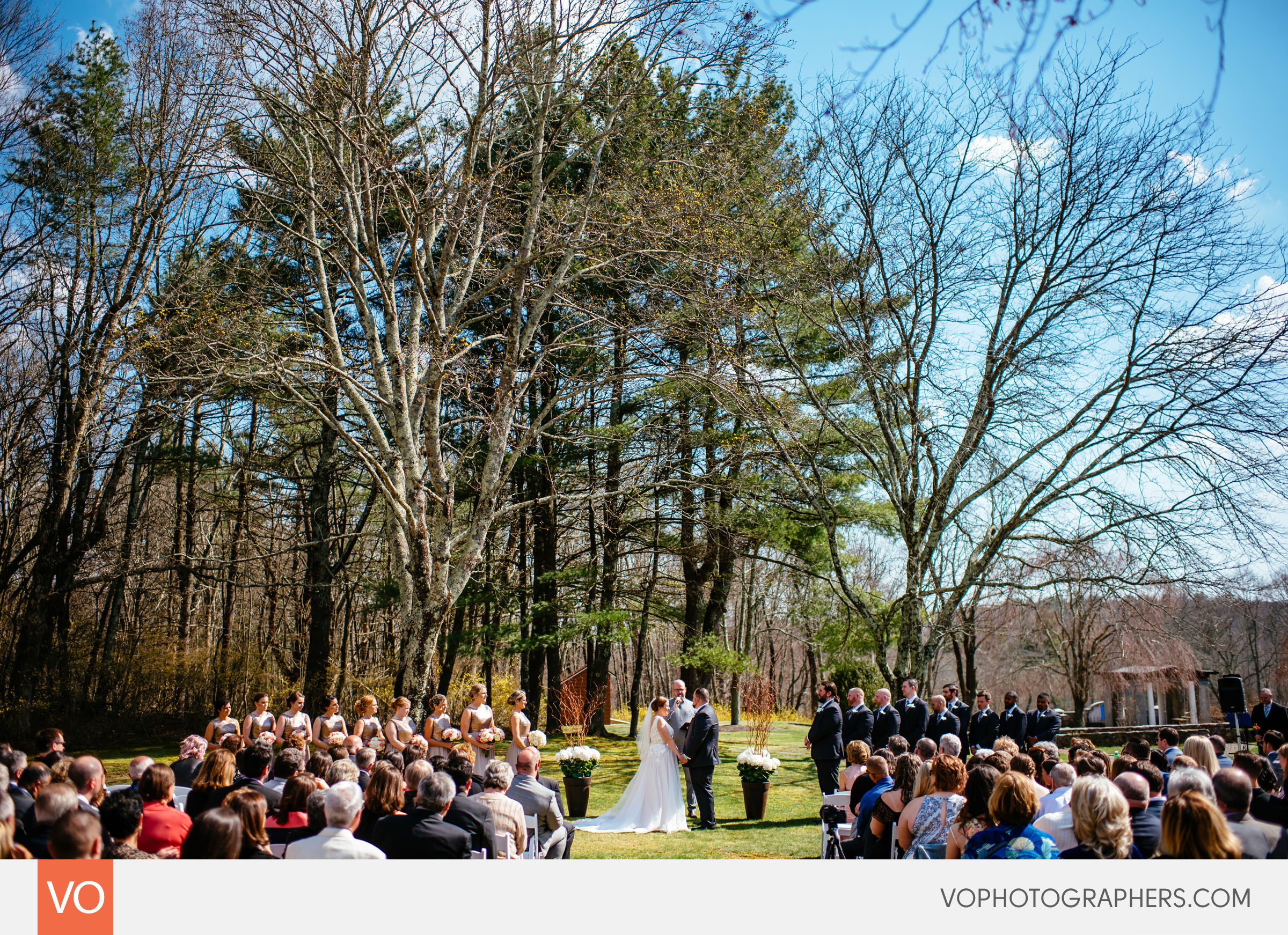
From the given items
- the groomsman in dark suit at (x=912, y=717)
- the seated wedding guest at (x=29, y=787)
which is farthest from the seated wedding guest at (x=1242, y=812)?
the groomsman in dark suit at (x=912, y=717)

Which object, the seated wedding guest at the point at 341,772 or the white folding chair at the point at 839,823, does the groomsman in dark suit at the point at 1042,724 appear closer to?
the white folding chair at the point at 839,823

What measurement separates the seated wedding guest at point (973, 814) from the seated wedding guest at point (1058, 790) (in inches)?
46.3

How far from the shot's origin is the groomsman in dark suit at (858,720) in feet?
36.6

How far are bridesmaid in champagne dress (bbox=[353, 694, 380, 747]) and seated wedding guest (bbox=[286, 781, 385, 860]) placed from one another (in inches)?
198

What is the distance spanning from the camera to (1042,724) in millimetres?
12547

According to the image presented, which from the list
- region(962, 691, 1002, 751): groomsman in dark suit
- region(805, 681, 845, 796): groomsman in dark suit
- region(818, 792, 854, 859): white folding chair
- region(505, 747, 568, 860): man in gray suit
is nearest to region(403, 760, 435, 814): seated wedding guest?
region(505, 747, 568, 860): man in gray suit

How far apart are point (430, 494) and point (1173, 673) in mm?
30717

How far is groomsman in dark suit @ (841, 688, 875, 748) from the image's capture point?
11141 mm

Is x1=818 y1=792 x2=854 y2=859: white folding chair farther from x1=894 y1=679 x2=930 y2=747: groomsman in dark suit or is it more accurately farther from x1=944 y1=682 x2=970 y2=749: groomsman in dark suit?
x1=944 y1=682 x2=970 y2=749: groomsman in dark suit
